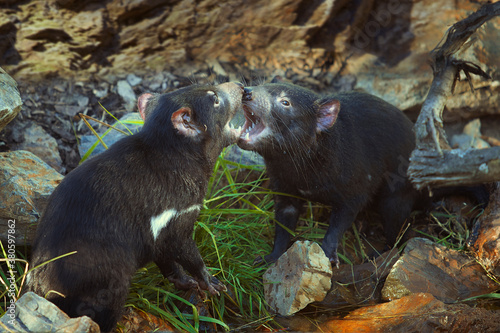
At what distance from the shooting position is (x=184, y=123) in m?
3.35

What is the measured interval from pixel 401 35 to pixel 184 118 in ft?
13.4

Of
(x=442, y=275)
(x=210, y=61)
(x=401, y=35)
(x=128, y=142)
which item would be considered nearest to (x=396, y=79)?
(x=401, y=35)

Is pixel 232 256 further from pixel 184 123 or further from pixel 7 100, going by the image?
pixel 7 100

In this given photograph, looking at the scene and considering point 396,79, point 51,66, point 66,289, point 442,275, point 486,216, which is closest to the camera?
point 66,289

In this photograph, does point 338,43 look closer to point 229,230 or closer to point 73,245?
point 229,230

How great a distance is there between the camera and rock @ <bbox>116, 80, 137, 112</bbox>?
5664 millimetres

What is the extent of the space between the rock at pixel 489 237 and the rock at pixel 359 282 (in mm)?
639

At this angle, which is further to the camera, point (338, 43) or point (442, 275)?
point (338, 43)

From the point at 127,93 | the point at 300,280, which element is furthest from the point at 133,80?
the point at 300,280

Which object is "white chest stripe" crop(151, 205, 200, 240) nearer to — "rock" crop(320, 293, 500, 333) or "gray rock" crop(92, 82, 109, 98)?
"rock" crop(320, 293, 500, 333)

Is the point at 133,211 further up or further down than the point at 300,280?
further up

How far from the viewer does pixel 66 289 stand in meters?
2.93

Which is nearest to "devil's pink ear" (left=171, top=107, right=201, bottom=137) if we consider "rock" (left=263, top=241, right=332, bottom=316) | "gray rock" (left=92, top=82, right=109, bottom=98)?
"rock" (left=263, top=241, right=332, bottom=316)

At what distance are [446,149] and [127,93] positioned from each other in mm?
3504
